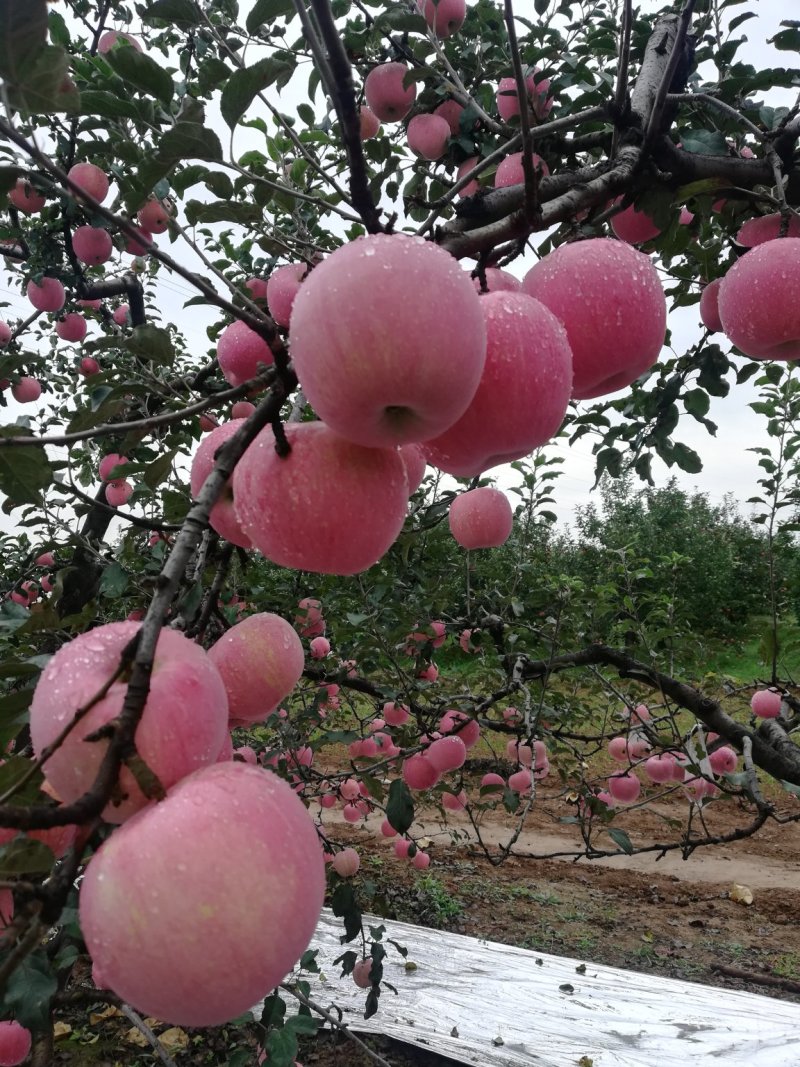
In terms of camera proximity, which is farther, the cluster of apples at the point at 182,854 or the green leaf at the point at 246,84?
the green leaf at the point at 246,84

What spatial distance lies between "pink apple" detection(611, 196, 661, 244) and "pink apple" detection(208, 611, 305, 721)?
→ 1111 mm

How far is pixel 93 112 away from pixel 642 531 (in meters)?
13.3

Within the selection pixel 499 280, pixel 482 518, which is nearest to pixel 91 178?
pixel 482 518

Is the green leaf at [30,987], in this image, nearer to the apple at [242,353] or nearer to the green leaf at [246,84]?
the apple at [242,353]

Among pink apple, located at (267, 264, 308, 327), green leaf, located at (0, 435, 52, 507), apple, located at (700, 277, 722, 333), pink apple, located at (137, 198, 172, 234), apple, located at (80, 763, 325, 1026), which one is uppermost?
pink apple, located at (137, 198, 172, 234)

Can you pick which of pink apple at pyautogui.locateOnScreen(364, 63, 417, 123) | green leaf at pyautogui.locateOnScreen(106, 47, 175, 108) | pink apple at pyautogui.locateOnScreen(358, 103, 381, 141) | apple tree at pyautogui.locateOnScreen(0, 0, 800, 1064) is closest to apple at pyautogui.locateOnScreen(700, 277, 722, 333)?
apple tree at pyautogui.locateOnScreen(0, 0, 800, 1064)

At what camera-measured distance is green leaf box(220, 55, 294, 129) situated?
0.99 meters

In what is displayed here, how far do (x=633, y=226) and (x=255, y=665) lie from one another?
3.94 ft

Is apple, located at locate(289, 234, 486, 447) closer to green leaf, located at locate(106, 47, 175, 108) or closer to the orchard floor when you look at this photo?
green leaf, located at locate(106, 47, 175, 108)

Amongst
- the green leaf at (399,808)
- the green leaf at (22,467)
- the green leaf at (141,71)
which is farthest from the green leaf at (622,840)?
the green leaf at (141,71)

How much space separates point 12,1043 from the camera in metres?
1.84

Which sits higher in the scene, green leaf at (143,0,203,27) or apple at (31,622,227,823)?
green leaf at (143,0,203,27)

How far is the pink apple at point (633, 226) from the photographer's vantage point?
1.43m

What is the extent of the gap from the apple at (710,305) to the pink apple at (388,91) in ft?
4.56
